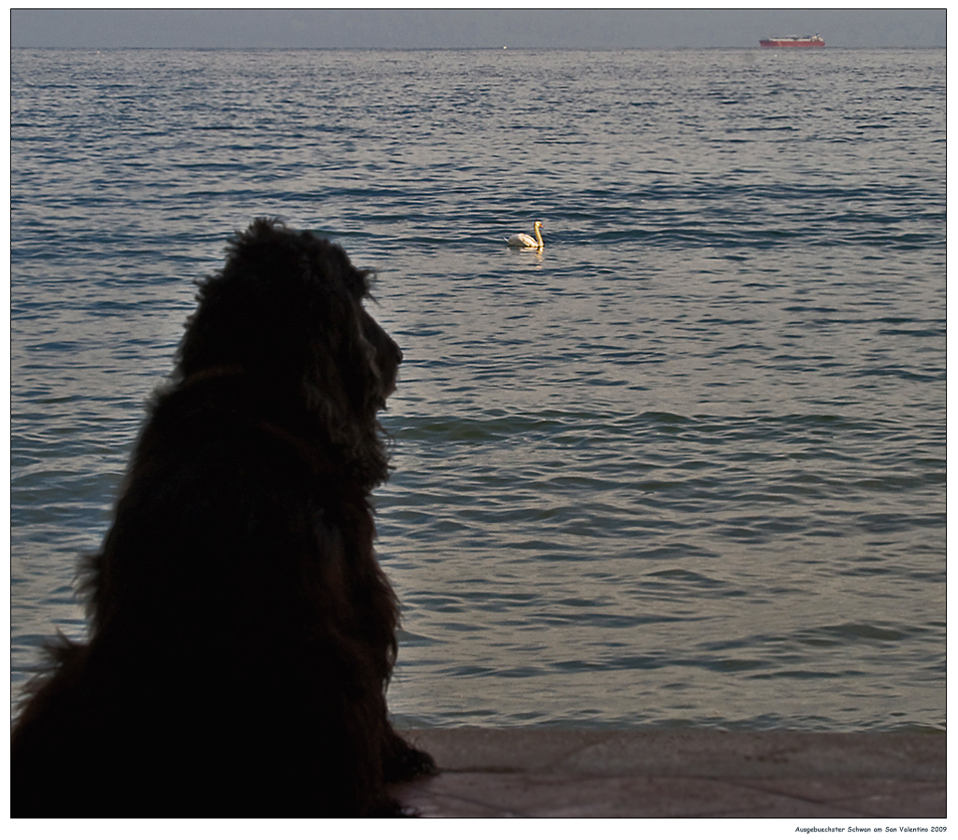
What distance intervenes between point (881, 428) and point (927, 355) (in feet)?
8.77

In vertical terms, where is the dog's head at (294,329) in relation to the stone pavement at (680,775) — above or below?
Result: above

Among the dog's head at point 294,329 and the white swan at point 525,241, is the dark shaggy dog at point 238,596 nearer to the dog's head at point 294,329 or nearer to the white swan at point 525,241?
the dog's head at point 294,329

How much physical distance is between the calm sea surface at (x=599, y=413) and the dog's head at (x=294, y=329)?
2.48m

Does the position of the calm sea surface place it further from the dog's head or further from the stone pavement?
Answer: the dog's head

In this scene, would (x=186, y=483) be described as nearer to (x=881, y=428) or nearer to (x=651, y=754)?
(x=651, y=754)

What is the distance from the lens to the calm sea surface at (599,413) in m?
5.58

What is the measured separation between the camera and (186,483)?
259 centimetres

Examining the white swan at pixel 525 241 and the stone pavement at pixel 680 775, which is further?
the white swan at pixel 525 241

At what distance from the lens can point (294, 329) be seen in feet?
9.18

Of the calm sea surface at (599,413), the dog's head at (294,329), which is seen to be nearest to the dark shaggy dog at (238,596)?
the dog's head at (294,329)

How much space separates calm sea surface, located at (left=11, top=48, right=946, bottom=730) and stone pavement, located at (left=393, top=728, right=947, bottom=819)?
188 cm

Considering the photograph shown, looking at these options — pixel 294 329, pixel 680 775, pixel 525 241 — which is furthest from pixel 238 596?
pixel 525 241

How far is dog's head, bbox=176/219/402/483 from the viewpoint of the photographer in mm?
2793

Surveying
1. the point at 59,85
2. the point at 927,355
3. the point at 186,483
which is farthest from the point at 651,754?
the point at 59,85
